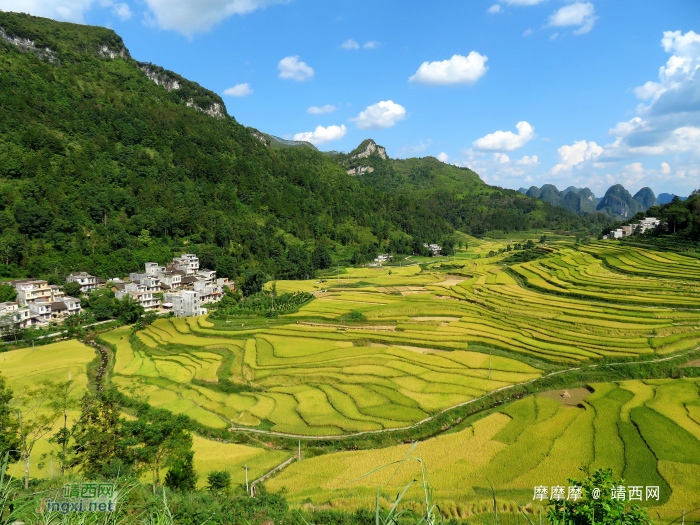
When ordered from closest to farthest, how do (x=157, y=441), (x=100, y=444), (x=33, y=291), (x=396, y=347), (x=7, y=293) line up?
(x=100, y=444) → (x=157, y=441) → (x=396, y=347) → (x=7, y=293) → (x=33, y=291)

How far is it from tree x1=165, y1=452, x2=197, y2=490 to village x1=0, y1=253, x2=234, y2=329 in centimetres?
3474

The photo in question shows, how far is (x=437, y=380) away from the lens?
80.0 feet

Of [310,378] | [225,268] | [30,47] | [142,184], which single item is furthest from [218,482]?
[30,47]

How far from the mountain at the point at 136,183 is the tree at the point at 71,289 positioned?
3.97 m

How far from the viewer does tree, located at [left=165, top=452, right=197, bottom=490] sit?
14.7 meters

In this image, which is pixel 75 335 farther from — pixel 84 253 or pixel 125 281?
pixel 84 253

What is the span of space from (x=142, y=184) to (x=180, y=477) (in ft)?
250

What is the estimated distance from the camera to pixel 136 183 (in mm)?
74812

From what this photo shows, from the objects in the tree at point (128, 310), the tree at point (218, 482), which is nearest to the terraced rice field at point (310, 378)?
the tree at point (218, 482)

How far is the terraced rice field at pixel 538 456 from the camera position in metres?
13.8

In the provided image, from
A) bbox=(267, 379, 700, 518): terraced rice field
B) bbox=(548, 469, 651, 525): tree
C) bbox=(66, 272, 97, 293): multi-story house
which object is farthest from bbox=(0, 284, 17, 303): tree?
bbox=(548, 469, 651, 525): tree

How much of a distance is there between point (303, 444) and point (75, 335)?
35.2 meters

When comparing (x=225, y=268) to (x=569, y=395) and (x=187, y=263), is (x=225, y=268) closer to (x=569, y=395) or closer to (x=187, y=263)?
(x=187, y=263)

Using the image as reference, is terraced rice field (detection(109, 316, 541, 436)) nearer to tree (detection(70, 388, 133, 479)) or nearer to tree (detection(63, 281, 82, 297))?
tree (detection(70, 388, 133, 479))
